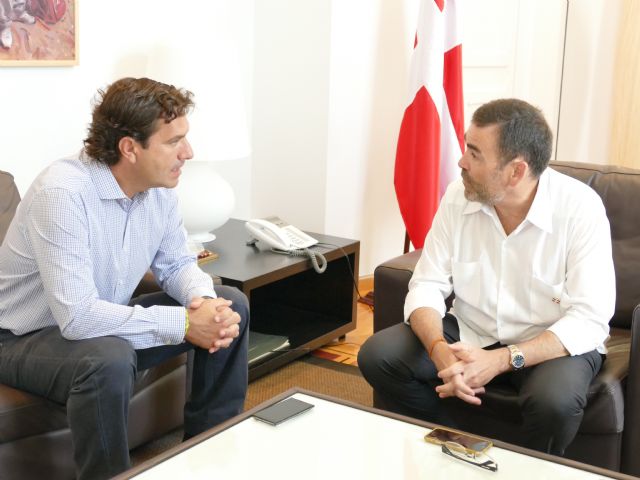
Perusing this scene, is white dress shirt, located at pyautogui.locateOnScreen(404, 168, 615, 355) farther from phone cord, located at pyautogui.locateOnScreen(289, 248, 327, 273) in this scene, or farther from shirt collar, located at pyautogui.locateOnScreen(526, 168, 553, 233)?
phone cord, located at pyautogui.locateOnScreen(289, 248, 327, 273)

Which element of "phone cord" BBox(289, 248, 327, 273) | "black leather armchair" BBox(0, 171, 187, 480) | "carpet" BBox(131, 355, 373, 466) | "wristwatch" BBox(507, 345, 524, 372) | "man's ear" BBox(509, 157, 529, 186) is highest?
"man's ear" BBox(509, 157, 529, 186)

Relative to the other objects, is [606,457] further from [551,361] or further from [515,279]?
[515,279]

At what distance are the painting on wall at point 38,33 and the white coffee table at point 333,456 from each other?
4.91 feet

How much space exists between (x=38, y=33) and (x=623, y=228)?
184 cm

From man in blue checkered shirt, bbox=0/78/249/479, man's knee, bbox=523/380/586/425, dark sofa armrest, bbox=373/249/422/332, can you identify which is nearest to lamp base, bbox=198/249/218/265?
man in blue checkered shirt, bbox=0/78/249/479

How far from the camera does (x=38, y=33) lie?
8.96 feet

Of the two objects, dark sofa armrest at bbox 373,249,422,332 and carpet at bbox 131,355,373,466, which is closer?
dark sofa armrest at bbox 373,249,422,332

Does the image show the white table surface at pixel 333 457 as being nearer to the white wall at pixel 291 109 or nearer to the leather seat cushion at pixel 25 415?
the leather seat cushion at pixel 25 415

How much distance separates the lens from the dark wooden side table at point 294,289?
2.94 m

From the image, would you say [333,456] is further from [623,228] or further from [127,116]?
[623,228]

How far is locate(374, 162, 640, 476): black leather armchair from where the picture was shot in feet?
6.82

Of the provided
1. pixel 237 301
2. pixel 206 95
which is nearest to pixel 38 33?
pixel 206 95

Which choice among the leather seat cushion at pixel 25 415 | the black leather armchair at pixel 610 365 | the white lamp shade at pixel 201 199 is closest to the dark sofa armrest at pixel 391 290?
the black leather armchair at pixel 610 365

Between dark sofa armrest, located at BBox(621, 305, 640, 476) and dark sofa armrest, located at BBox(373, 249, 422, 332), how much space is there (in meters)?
0.63
